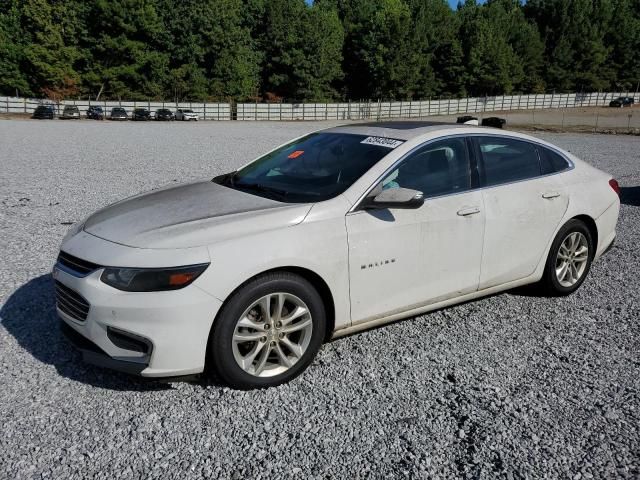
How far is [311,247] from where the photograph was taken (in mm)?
3404

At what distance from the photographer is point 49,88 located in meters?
61.6

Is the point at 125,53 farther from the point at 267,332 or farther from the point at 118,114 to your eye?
the point at 267,332

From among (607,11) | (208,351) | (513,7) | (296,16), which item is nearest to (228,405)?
(208,351)

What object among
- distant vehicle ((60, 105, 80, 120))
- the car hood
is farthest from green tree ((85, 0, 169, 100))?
the car hood

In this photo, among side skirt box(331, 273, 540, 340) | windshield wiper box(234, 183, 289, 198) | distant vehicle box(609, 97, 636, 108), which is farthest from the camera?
distant vehicle box(609, 97, 636, 108)

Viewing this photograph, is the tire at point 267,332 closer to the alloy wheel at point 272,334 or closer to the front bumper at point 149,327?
the alloy wheel at point 272,334

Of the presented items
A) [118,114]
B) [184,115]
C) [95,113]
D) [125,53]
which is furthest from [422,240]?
[125,53]

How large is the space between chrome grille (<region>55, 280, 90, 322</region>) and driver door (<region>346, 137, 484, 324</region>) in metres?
1.57

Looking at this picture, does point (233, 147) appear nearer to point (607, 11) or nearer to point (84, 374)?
point (84, 374)

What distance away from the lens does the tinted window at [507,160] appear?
14.4 ft

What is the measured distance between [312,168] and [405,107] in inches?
2709

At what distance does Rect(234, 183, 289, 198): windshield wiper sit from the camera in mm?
3901

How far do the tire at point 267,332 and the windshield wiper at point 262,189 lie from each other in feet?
2.41

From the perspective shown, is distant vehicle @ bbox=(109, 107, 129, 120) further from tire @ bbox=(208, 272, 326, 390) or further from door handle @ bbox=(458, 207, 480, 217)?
tire @ bbox=(208, 272, 326, 390)
